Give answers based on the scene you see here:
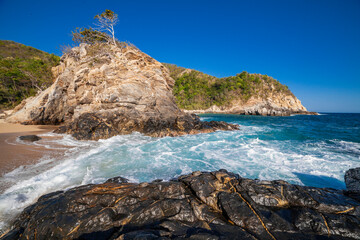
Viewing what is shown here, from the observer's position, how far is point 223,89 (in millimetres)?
66312

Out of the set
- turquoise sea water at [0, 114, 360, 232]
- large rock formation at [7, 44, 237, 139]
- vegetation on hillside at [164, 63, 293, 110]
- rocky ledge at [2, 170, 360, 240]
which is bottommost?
turquoise sea water at [0, 114, 360, 232]

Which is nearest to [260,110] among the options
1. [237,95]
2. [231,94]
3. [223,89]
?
[237,95]

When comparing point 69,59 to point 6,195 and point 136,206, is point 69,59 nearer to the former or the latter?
point 6,195

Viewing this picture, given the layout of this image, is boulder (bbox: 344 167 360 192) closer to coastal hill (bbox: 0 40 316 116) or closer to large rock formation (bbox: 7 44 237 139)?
large rock formation (bbox: 7 44 237 139)

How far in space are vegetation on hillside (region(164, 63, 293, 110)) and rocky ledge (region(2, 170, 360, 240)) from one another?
6044 cm

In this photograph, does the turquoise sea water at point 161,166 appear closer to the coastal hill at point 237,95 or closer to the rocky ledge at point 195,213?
the rocky ledge at point 195,213

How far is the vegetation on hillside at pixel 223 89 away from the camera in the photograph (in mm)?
63219

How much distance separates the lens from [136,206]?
3143 millimetres

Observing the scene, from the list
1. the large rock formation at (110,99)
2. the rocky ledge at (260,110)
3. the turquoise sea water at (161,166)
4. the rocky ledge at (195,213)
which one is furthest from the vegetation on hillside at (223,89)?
the rocky ledge at (195,213)

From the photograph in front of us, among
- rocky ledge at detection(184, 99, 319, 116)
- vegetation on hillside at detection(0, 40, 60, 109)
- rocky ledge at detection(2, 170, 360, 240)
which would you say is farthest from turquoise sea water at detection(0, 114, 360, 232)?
rocky ledge at detection(184, 99, 319, 116)

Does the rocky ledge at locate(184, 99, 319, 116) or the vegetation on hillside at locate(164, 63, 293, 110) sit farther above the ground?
the vegetation on hillside at locate(164, 63, 293, 110)

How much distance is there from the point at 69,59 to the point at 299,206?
26.6m

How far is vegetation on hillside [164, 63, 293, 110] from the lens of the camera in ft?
207

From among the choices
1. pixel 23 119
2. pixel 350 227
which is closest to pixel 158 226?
pixel 350 227
